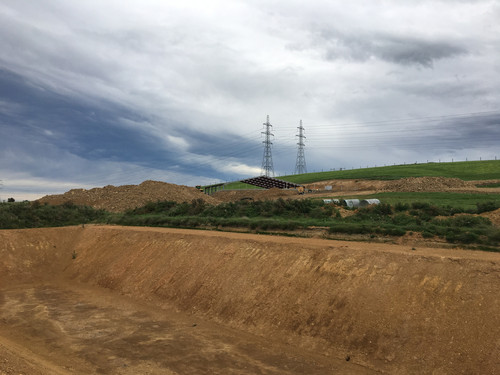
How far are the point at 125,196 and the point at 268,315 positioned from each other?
4796cm

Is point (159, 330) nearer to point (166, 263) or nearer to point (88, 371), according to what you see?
point (88, 371)

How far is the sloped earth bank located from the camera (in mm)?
10883

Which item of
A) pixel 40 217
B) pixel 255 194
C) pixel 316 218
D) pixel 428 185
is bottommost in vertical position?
pixel 316 218

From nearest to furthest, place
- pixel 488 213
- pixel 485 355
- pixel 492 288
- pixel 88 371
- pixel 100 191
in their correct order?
pixel 485 355
pixel 88 371
pixel 492 288
pixel 488 213
pixel 100 191

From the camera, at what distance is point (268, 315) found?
14.5 meters

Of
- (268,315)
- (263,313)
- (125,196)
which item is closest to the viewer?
(268,315)

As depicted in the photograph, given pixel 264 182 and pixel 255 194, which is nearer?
pixel 255 194

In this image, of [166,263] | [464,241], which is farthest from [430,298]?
[166,263]

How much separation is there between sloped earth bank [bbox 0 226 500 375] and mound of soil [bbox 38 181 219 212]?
3341 centimetres

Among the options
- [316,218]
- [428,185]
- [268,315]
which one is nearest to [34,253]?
[268,315]

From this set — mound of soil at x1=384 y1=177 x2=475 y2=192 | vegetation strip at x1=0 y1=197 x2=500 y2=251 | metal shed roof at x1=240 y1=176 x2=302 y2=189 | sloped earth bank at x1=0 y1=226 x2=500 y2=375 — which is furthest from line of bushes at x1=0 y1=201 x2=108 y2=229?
mound of soil at x1=384 y1=177 x2=475 y2=192

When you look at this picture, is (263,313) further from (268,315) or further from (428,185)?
(428,185)

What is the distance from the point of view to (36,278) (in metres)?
24.5

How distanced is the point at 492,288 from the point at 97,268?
22757 mm
